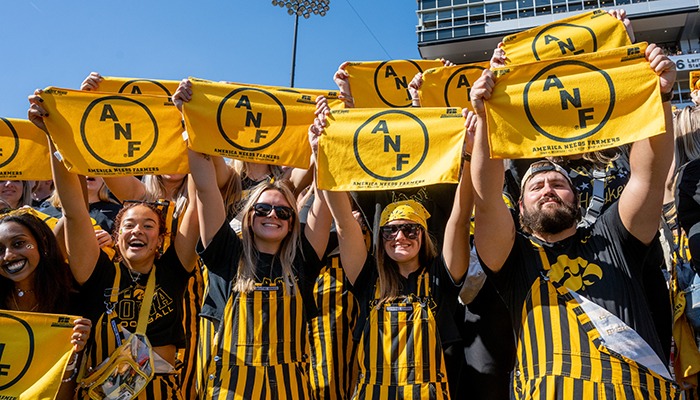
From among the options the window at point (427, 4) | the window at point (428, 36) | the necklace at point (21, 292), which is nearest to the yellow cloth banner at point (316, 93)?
the necklace at point (21, 292)

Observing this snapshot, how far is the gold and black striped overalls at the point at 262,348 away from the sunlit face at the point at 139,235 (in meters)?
0.71

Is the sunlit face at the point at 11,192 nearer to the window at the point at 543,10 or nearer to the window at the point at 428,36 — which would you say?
the window at the point at 428,36

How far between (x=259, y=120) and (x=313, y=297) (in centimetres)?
135

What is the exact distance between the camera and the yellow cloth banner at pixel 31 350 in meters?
3.50

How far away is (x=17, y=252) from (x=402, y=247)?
258 centimetres

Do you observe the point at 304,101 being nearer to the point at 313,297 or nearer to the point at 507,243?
the point at 313,297

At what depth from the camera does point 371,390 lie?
3.40 metres

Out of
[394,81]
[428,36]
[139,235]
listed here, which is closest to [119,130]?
[139,235]

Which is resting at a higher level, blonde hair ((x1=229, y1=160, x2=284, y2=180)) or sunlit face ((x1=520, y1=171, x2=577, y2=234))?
blonde hair ((x1=229, y1=160, x2=284, y2=180))

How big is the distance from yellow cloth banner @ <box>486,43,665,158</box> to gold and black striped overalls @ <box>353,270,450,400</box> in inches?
46.6

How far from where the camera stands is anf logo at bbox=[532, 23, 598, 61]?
4.32 metres

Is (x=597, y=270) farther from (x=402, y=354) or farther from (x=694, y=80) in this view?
(x=694, y=80)

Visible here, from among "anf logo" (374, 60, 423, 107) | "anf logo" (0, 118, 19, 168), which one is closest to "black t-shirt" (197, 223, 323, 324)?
"anf logo" (374, 60, 423, 107)

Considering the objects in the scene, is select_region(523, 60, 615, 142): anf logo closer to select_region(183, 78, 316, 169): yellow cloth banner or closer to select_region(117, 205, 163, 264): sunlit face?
select_region(183, 78, 316, 169): yellow cloth banner
